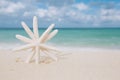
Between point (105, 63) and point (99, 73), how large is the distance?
856 mm

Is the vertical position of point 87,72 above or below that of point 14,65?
below

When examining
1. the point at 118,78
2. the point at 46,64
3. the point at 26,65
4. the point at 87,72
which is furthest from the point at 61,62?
the point at 118,78

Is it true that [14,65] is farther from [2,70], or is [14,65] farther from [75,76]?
[75,76]

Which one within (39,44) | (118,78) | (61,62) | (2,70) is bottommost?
(118,78)

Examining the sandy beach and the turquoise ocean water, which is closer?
the sandy beach

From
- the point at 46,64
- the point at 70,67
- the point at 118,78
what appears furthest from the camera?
the point at 46,64

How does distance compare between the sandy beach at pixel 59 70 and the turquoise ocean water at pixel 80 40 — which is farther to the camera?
the turquoise ocean water at pixel 80 40

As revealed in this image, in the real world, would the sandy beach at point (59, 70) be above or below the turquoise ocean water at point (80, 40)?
below

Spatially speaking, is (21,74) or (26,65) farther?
(26,65)

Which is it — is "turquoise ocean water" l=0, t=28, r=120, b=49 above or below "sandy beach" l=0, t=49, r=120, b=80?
above

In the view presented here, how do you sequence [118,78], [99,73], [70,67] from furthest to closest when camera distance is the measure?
[70,67] < [99,73] < [118,78]

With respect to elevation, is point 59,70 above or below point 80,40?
below

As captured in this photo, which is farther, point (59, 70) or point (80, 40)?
point (80, 40)

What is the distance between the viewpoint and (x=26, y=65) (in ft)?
14.0
